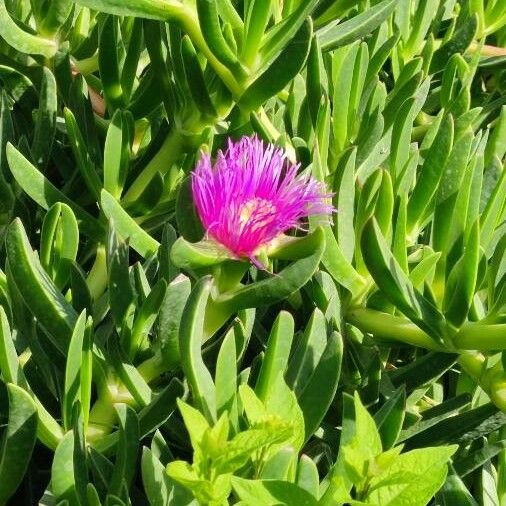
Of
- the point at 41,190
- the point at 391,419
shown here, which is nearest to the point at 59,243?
the point at 41,190

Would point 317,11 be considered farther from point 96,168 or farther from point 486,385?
point 486,385

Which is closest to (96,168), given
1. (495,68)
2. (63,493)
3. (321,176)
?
(321,176)

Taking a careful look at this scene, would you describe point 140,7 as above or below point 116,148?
above

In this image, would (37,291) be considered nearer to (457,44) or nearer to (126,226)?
(126,226)

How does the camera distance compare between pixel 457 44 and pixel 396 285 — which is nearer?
pixel 396 285

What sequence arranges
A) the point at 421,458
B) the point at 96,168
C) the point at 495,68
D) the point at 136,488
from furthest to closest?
the point at 495,68, the point at 96,168, the point at 136,488, the point at 421,458

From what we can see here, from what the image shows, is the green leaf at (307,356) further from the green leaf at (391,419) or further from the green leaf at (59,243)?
the green leaf at (59,243)

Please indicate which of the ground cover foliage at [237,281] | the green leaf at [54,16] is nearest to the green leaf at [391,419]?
the ground cover foliage at [237,281]

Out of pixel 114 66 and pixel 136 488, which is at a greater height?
pixel 114 66
